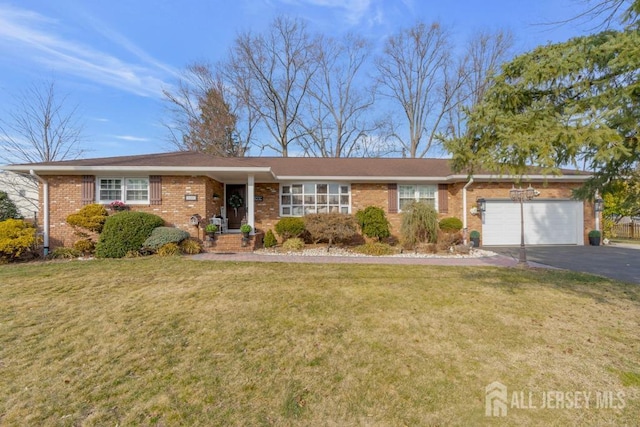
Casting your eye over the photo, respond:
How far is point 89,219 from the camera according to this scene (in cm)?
978

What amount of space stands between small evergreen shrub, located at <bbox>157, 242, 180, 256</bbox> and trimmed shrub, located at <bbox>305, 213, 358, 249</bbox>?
4.57m

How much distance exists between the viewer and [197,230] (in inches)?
426

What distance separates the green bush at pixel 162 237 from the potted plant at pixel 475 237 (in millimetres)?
11168

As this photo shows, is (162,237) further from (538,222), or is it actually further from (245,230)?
(538,222)

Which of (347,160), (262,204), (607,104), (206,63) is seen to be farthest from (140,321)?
(206,63)

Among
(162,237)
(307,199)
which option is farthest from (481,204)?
(162,237)

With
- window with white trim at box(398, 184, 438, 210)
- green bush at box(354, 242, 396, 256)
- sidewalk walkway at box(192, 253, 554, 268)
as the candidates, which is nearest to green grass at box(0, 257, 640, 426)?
sidewalk walkway at box(192, 253, 554, 268)

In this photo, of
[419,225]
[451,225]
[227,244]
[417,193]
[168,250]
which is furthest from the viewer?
[417,193]

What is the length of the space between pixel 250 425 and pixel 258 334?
1566mm

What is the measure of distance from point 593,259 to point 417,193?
622cm

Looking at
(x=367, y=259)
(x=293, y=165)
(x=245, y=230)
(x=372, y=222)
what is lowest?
(x=367, y=259)

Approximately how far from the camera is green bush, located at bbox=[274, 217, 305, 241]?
11.5 meters

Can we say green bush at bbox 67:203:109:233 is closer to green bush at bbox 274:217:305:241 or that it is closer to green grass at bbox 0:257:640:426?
green grass at bbox 0:257:640:426

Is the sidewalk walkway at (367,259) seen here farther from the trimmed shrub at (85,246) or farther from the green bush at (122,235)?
the trimmed shrub at (85,246)
